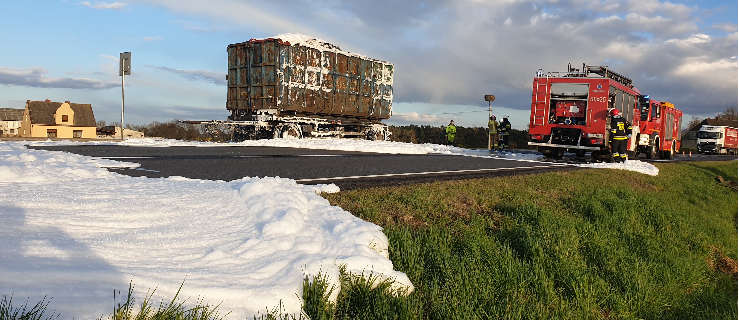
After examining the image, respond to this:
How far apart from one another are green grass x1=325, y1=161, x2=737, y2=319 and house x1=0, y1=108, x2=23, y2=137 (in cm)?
7304

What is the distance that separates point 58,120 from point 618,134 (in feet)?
→ 164

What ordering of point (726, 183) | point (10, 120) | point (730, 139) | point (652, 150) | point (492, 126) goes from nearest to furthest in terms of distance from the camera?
point (726, 183)
point (492, 126)
point (652, 150)
point (730, 139)
point (10, 120)

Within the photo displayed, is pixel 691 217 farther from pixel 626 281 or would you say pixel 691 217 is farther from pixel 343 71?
pixel 343 71

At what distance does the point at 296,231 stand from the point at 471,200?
9.54ft

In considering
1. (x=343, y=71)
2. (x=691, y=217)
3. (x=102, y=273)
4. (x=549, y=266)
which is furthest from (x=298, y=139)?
(x=102, y=273)

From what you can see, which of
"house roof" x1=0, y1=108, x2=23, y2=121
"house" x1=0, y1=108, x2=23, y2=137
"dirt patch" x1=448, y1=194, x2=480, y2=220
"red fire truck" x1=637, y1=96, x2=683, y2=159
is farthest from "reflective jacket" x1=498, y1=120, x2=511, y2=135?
"house roof" x1=0, y1=108, x2=23, y2=121

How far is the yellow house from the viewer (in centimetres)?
4419

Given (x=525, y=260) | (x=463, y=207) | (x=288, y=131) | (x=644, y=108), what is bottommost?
(x=525, y=260)

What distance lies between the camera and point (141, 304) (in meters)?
2.21

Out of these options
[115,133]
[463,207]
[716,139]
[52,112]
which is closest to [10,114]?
[52,112]

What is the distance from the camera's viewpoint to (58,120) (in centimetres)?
4588

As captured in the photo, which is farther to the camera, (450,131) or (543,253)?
(450,131)

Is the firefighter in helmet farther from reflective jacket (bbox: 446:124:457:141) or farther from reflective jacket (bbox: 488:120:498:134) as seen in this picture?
reflective jacket (bbox: 446:124:457:141)

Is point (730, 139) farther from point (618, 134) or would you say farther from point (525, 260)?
point (525, 260)
